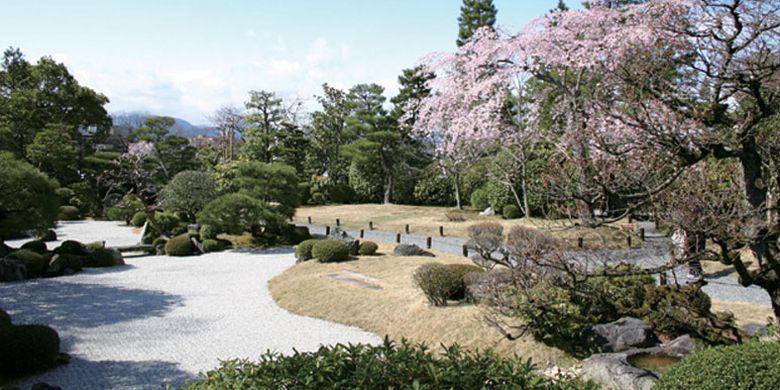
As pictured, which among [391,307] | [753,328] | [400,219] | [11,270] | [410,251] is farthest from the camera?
[400,219]

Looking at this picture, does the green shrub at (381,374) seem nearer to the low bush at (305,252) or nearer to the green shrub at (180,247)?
Result: the low bush at (305,252)

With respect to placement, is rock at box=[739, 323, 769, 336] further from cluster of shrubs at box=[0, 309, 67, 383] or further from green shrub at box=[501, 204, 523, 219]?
green shrub at box=[501, 204, 523, 219]

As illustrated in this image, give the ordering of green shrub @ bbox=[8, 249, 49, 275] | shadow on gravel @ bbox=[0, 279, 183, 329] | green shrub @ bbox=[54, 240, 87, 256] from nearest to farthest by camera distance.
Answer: shadow on gravel @ bbox=[0, 279, 183, 329] → green shrub @ bbox=[8, 249, 49, 275] → green shrub @ bbox=[54, 240, 87, 256]

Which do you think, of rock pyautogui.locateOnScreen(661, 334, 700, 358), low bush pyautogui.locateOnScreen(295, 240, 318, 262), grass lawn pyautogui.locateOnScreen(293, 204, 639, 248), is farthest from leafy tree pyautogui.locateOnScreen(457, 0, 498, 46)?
rock pyautogui.locateOnScreen(661, 334, 700, 358)

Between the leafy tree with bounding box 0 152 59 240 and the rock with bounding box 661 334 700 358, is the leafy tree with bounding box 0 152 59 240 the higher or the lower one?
the higher one

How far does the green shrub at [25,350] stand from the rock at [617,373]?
24.9 ft

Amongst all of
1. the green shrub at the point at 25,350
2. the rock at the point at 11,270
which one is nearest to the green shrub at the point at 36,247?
the rock at the point at 11,270

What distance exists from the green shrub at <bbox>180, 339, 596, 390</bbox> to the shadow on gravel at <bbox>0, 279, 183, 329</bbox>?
818 centimetres

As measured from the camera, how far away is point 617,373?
5957 millimetres

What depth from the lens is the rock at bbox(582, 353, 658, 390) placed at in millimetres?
5668

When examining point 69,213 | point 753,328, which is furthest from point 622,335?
point 69,213

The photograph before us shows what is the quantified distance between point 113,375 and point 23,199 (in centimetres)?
749

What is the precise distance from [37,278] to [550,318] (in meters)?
14.1

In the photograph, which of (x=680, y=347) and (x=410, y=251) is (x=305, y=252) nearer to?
(x=410, y=251)
